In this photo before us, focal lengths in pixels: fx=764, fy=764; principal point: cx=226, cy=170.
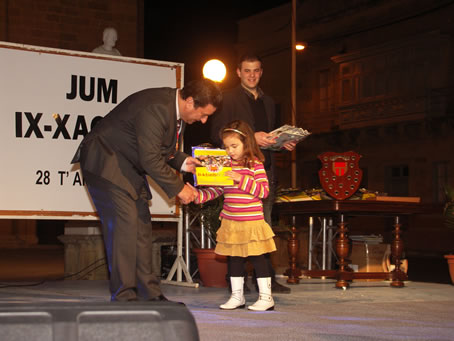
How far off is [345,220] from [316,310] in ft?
7.77

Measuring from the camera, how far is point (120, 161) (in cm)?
462

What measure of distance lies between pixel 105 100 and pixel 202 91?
8.72ft

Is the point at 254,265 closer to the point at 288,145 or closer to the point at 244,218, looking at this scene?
the point at 244,218

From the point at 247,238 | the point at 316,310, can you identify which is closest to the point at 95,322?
the point at 247,238

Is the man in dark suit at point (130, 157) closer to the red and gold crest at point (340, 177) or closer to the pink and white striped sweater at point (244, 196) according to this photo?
the pink and white striped sweater at point (244, 196)

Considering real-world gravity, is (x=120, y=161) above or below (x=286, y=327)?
above

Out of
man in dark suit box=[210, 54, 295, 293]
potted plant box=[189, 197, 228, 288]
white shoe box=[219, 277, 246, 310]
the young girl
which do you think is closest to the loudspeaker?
the young girl

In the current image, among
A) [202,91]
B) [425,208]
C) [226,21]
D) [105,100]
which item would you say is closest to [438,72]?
[226,21]

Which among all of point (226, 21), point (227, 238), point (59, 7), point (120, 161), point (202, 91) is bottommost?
point (227, 238)

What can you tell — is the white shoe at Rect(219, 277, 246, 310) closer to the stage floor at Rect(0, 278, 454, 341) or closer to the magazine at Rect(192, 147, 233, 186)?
the stage floor at Rect(0, 278, 454, 341)

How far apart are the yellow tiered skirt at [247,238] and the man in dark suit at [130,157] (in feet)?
2.39

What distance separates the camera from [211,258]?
23.6 ft

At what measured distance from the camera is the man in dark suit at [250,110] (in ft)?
20.7

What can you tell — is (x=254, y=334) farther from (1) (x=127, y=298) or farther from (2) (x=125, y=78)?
(2) (x=125, y=78)
